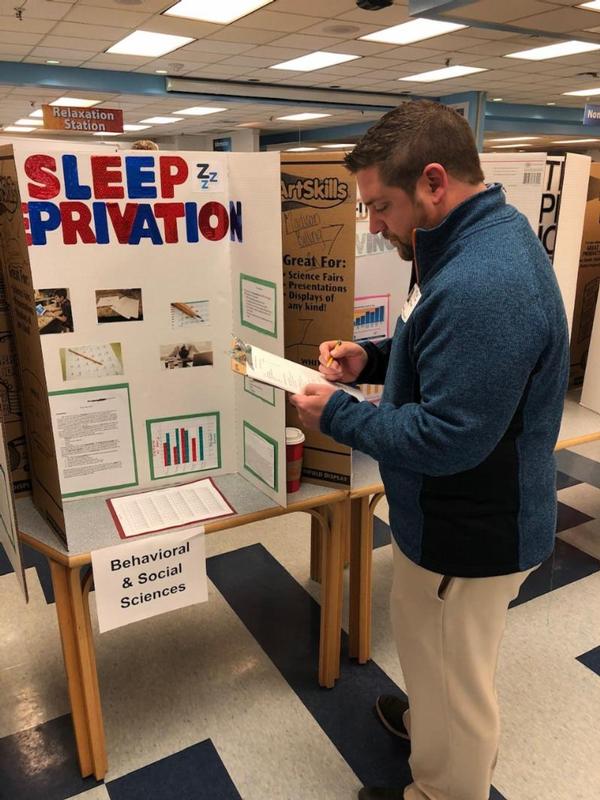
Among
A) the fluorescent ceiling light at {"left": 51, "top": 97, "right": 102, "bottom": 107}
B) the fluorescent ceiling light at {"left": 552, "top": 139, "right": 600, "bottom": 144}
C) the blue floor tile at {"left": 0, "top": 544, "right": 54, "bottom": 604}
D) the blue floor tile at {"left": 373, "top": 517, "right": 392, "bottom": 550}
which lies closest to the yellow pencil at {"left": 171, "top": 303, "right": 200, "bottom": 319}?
the blue floor tile at {"left": 0, "top": 544, "right": 54, "bottom": 604}

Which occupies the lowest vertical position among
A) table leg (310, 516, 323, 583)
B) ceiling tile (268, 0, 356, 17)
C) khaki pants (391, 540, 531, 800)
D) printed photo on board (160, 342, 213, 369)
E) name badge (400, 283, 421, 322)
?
table leg (310, 516, 323, 583)

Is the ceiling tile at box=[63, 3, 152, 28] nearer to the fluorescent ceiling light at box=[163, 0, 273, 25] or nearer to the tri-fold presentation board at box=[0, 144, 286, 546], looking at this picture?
the fluorescent ceiling light at box=[163, 0, 273, 25]

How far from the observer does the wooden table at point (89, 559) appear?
1.38 metres

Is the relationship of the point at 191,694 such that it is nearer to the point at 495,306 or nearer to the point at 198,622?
the point at 198,622

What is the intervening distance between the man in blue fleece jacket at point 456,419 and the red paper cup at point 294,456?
0.40 meters

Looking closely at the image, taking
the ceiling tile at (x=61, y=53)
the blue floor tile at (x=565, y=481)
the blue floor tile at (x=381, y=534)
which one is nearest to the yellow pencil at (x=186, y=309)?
the blue floor tile at (x=381, y=534)

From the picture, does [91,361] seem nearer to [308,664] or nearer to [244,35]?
[308,664]

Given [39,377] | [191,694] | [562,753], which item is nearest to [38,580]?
[191,694]

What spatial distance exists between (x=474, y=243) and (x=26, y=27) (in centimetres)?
563

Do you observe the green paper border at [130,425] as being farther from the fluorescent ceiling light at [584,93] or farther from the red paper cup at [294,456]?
the fluorescent ceiling light at [584,93]

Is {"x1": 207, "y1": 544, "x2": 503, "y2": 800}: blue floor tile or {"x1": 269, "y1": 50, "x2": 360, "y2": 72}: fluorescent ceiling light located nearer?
{"x1": 207, "y1": 544, "x2": 503, "y2": 800}: blue floor tile

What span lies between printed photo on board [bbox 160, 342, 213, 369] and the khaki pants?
0.70 meters

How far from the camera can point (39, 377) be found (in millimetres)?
1344

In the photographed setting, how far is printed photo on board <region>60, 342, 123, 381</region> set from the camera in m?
1.46
